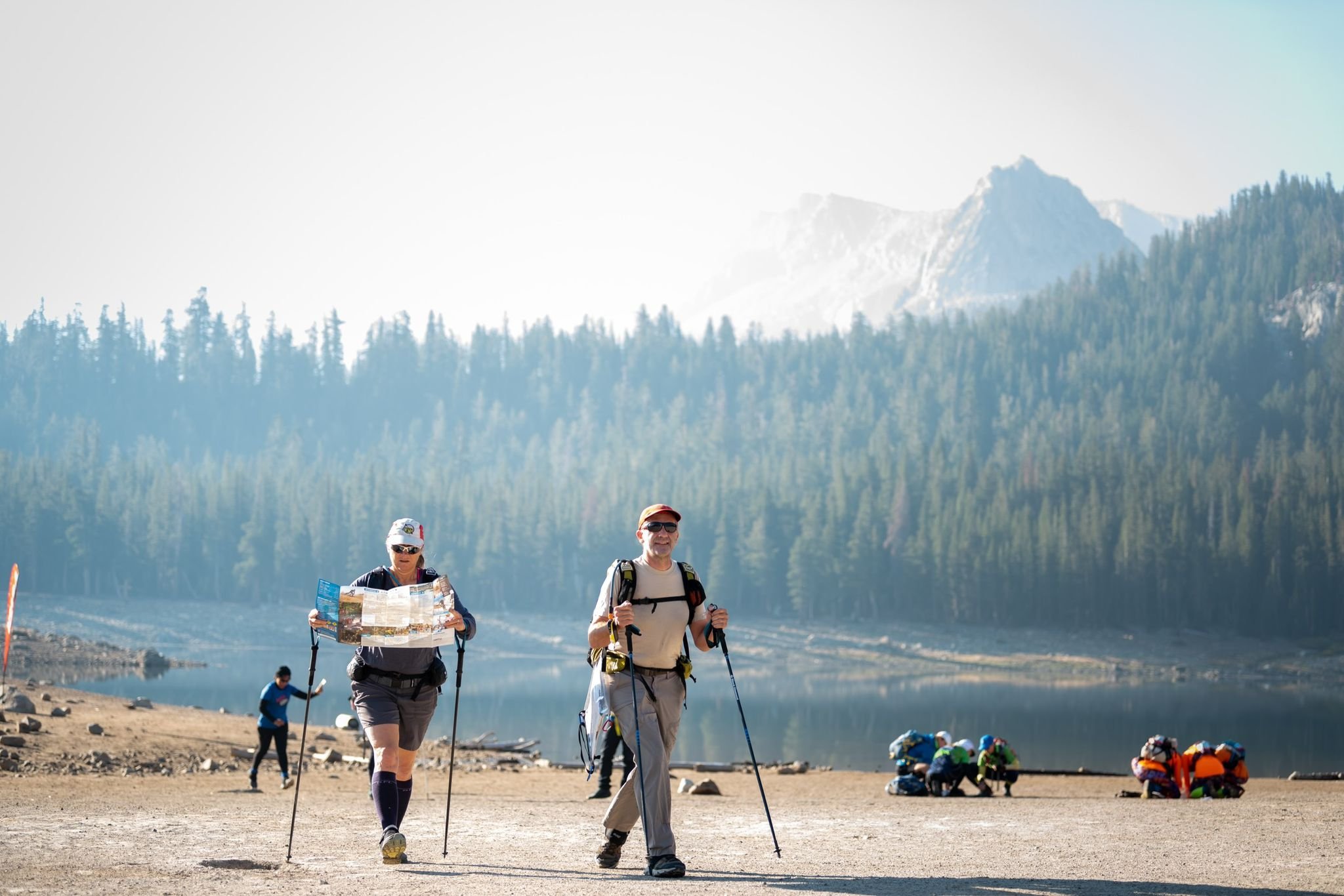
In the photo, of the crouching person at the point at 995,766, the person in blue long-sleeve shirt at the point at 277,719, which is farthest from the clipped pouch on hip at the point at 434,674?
the crouching person at the point at 995,766

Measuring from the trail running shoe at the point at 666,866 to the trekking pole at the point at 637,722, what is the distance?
0.30ft

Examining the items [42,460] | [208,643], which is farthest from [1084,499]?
[42,460]

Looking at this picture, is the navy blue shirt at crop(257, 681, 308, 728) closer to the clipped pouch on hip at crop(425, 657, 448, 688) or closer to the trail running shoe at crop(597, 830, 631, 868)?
the clipped pouch on hip at crop(425, 657, 448, 688)

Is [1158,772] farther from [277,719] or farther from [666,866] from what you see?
[277,719]

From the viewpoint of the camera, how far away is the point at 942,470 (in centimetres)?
12862

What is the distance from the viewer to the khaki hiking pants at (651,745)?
34.7 ft

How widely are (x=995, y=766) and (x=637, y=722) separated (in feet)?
41.1

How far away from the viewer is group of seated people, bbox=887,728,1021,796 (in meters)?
21.2

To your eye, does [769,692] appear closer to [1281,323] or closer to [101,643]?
[101,643]

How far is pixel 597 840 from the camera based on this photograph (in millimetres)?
13711

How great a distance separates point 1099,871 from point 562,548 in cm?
11747

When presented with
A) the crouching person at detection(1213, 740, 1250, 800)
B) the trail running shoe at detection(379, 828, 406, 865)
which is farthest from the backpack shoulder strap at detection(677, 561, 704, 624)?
the crouching person at detection(1213, 740, 1250, 800)

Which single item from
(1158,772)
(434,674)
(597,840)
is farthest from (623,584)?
(1158,772)

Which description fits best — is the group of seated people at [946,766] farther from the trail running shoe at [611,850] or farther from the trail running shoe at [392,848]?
the trail running shoe at [392,848]
